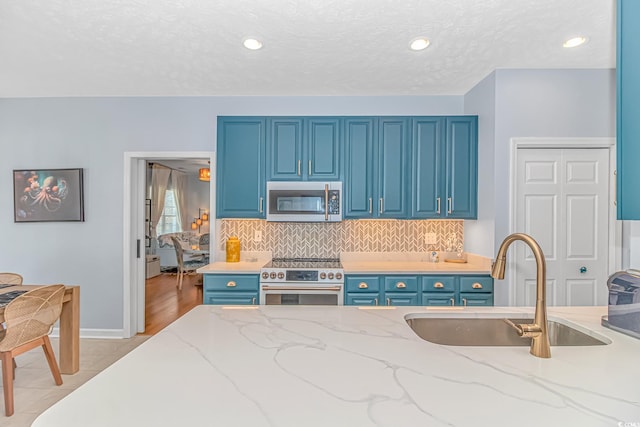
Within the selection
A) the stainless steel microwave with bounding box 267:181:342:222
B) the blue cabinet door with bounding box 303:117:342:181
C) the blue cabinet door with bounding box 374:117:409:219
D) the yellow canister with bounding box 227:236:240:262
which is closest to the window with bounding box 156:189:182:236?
the yellow canister with bounding box 227:236:240:262

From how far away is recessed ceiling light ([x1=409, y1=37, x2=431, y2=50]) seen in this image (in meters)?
2.49

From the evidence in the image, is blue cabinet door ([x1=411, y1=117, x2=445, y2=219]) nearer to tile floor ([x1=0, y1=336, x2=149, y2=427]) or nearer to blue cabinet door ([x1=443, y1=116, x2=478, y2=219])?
blue cabinet door ([x1=443, y1=116, x2=478, y2=219])

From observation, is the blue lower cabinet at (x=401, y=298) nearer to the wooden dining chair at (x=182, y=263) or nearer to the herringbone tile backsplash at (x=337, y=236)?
the herringbone tile backsplash at (x=337, y=236)

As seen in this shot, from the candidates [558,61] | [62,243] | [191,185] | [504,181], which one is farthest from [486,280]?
[191,185]

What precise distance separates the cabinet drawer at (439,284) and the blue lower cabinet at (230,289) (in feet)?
5.11

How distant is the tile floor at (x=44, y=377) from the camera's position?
2.37 meters

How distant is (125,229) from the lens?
3742 mm

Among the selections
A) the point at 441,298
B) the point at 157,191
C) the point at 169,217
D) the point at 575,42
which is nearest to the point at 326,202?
the point at 441,298

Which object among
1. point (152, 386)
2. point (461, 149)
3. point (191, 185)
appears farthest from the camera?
point (191, 185)

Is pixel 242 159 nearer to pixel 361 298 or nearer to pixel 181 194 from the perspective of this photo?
pixel 361 298

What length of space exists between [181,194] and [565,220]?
820cm

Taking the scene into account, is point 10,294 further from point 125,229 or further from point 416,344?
point 416,344

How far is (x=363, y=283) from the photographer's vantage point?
315cm

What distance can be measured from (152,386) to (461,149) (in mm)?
3297
